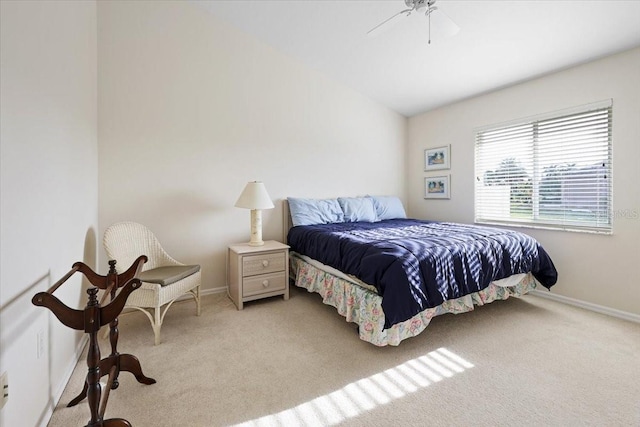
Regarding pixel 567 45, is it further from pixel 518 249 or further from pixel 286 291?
pixel 286 291

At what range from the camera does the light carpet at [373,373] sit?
1440 mm

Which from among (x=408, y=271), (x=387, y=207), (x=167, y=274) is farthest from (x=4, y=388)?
(x=387, y=207)

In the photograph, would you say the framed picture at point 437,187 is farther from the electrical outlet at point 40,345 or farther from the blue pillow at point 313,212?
the electrical outlet at point 40,345

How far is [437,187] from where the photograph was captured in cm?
419

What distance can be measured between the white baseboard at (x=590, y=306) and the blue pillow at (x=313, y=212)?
235cm

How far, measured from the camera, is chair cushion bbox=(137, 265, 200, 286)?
7.04 feet

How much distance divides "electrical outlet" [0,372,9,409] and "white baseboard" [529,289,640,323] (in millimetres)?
4059

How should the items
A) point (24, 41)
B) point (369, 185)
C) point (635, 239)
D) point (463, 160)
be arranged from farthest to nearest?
point (369, 185) → point (463, 160) → point (635, 239) → point (24, 41)

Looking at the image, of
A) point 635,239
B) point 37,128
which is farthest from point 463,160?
point 37,128

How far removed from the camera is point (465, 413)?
1448 millimetres

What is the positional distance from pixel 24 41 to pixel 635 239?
4.31m

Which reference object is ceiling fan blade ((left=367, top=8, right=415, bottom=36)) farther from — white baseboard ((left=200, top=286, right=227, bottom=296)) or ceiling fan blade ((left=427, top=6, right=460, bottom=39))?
white baseboard ((left=200, top=286, right=227, bottom=296))

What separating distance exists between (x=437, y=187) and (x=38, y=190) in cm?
417

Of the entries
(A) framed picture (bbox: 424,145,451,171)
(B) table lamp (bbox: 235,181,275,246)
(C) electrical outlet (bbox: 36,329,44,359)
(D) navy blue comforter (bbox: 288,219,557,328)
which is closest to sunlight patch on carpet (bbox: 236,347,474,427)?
(D) navy blue comforter (bbox: 288,219,557,328)
